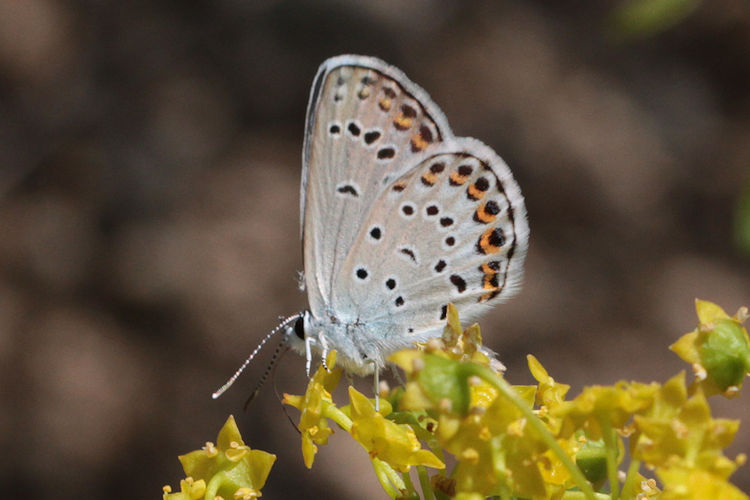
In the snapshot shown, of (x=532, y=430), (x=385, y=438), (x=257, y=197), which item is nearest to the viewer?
(x=532, y=430)

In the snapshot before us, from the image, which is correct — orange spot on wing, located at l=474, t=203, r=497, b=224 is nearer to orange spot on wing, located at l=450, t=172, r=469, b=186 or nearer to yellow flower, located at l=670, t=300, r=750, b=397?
orange spot on wing, located at l=450, t=172, r=469, b=186

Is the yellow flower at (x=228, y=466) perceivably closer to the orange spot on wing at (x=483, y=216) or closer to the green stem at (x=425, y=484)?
the green stem at (x=425, y=484)

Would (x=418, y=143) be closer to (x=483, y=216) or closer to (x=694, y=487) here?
(x=483, y=216)

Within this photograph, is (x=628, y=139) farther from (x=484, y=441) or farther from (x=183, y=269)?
(x=484, y=441)

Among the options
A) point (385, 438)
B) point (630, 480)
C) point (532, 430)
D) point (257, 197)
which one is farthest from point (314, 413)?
point (257, 197)

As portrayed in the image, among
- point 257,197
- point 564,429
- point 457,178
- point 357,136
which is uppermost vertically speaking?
point 257,197
